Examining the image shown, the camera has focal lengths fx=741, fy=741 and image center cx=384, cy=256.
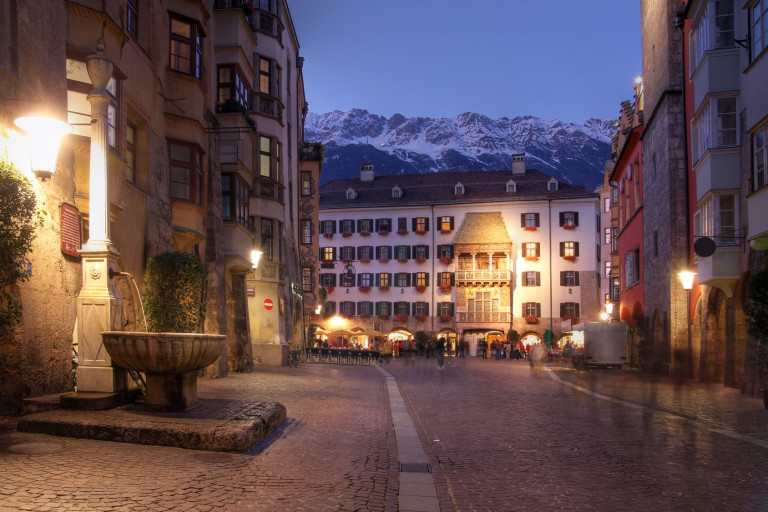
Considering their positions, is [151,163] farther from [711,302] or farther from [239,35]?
[711,302]

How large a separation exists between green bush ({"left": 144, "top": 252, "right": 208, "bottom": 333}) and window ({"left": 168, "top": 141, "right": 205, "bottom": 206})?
4052mm

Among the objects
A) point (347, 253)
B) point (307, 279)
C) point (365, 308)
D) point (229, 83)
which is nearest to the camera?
point (229, 83)

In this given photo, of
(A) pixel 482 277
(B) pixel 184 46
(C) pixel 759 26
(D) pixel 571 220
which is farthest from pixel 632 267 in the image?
(D) pixel 571 220

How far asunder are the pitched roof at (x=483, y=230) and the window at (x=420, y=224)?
11.7ft

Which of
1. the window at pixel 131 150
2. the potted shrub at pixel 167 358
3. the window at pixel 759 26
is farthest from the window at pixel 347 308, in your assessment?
the potted shrub at pixel 167 358

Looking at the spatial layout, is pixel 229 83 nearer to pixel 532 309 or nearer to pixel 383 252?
pixel 532 309

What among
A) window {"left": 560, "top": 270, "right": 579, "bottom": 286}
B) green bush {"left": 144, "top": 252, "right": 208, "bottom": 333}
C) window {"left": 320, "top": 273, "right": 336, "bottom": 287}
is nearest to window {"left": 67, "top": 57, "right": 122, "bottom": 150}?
green bush {"left": 144, "top": 252, "right": 208, "bottom": 333}

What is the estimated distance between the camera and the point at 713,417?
14.1 meters

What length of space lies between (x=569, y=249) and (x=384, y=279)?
768 inches

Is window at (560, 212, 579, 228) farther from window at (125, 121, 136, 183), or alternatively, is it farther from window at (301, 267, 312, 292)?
window at (125, 121, 136, 183)

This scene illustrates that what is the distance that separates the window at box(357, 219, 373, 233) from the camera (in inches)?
3201

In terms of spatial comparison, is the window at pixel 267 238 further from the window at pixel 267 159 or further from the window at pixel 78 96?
the window at pixel 78 96

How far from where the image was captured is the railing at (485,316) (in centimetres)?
7531

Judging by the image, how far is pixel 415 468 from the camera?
323 inches
